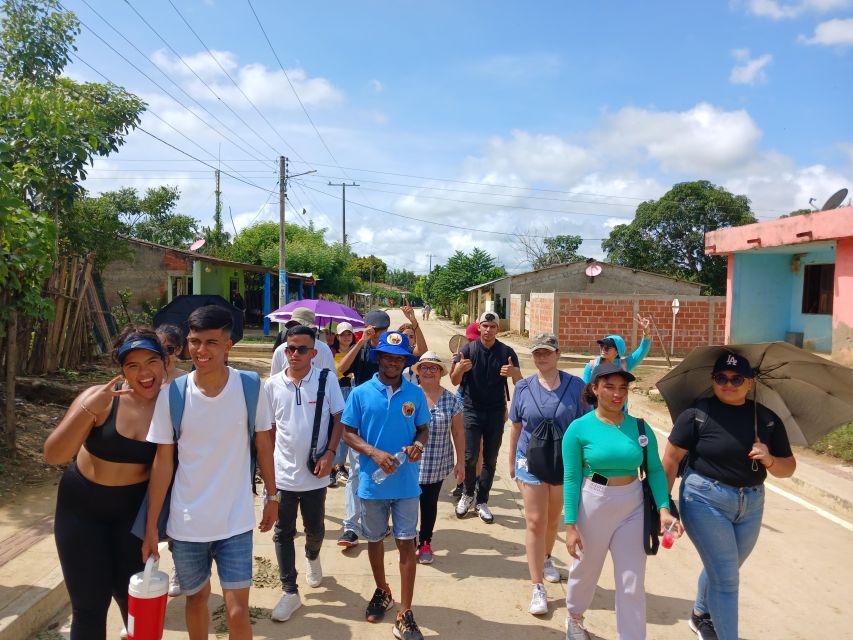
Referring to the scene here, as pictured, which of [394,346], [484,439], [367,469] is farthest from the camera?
[484,439]

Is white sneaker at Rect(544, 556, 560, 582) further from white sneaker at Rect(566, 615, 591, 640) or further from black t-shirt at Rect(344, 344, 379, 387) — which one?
black t-shirt at Rect(344, 344, 379, 387)

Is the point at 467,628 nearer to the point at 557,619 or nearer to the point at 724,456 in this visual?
the point at 557,619

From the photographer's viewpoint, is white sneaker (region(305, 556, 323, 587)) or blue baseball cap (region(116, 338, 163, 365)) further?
white sneaker (region(305, 556, 323, 587))

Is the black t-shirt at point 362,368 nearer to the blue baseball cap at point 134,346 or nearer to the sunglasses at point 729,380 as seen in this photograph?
the blue baseball cap at point 134,346

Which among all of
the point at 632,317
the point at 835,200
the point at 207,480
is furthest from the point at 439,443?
the point at 632,317

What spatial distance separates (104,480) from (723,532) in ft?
10.0

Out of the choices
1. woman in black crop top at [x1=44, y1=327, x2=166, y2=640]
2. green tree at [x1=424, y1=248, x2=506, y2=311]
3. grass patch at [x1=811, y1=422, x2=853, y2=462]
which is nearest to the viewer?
woman in black crop top at [x1=44, y1=327, x2=166, y2=640]

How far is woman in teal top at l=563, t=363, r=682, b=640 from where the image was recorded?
3.21 meters

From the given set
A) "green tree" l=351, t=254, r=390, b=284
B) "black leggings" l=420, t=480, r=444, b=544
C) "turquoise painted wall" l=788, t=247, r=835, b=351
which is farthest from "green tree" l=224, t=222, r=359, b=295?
"green tree" l=351, t=254, r=390, b=284

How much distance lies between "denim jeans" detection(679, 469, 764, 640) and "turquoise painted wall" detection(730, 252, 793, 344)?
48.0 ft

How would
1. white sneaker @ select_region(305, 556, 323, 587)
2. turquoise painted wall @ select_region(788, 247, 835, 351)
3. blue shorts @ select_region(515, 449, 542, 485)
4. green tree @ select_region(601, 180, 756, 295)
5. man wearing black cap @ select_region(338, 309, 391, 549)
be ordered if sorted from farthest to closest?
green tree @ select_region(601, 180, 756, 295) < turquoise painted wall @ select_region(788, 247, 835, 351) < man wearing black cap @ select_region(338, 309, 391, 549) < white sneaker @ select_region(305, 556, 323, 587) < blue shorts @ select_region(515, 449, 542, 485)

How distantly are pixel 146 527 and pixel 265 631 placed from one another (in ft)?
4.27

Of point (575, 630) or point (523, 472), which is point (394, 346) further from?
point (575, 630)

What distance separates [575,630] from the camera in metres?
3.47
